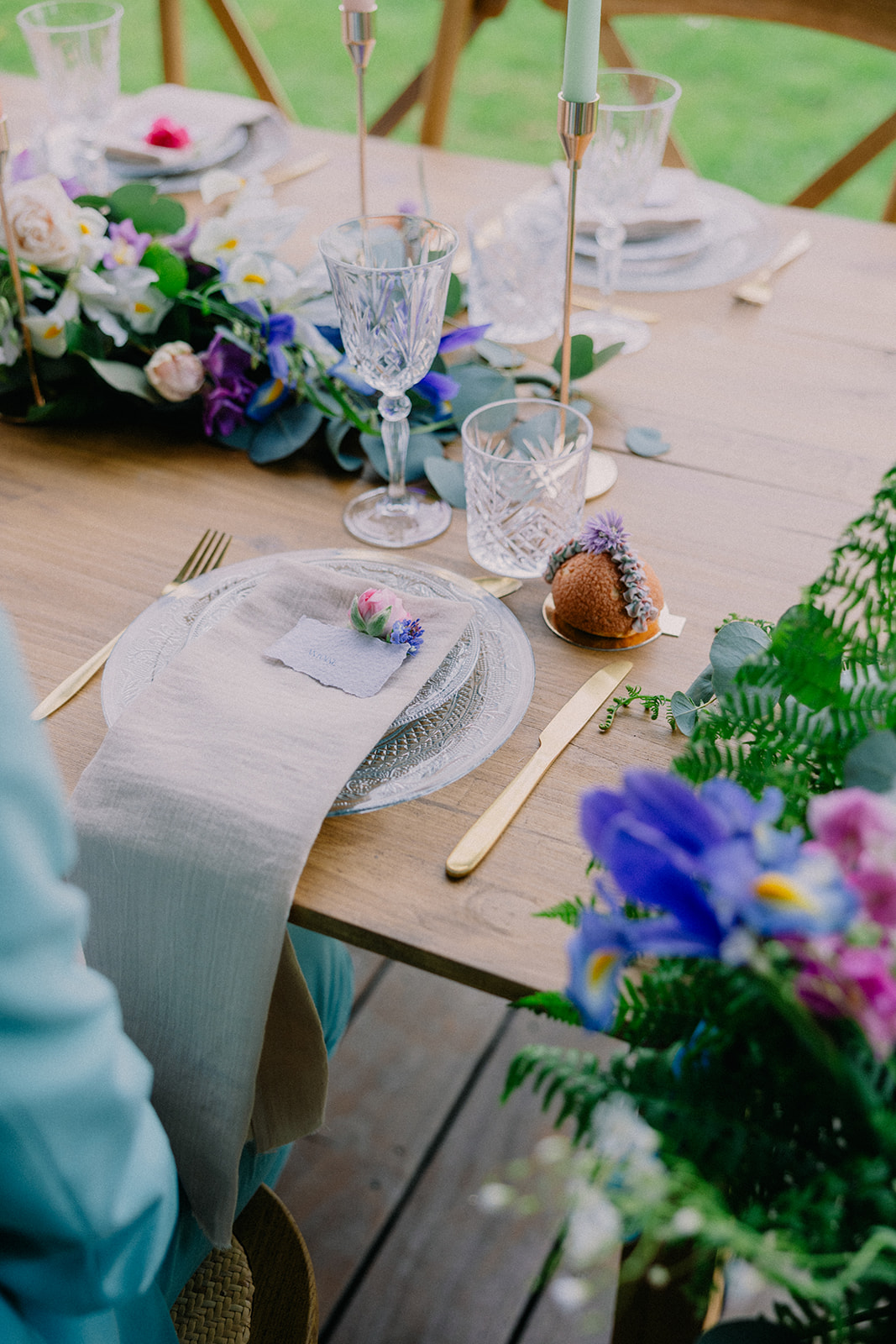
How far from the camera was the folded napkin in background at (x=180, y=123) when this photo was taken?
1499 mm

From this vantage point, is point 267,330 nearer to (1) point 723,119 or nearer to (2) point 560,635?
(2) point 560,635

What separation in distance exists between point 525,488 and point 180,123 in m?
1.02

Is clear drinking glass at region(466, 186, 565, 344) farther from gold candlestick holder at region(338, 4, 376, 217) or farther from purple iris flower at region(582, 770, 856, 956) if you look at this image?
purple iris flower at region(582, 770, 856, 956)

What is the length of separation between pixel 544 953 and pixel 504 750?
0.55ft

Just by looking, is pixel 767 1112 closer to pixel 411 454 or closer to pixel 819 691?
pixel 819 691

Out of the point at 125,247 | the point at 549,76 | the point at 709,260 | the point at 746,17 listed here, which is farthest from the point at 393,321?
the point at 549,76

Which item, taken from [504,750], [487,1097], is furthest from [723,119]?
[504,750]

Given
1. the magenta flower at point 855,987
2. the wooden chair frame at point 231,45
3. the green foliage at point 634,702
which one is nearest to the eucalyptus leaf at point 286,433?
the green foliage at point 634,702

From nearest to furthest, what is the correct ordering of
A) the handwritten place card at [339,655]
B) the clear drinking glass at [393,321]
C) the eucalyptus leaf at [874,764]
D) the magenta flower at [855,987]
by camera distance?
1. the magenta flower at [855,987]
2. the eucalyptus leaf at [874,764]
3. the handwritten place card at [339,655]
4. the clear drinking glass at [393,321]

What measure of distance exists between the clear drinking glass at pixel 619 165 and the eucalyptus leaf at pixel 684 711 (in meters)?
0.60

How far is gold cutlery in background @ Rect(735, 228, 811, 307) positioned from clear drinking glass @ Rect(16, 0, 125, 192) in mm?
799

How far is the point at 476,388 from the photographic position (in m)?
1.07

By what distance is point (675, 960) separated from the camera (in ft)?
1.52

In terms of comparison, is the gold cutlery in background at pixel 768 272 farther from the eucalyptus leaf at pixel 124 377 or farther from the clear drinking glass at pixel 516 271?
the eucalyptus leaf at pixel 124 377
